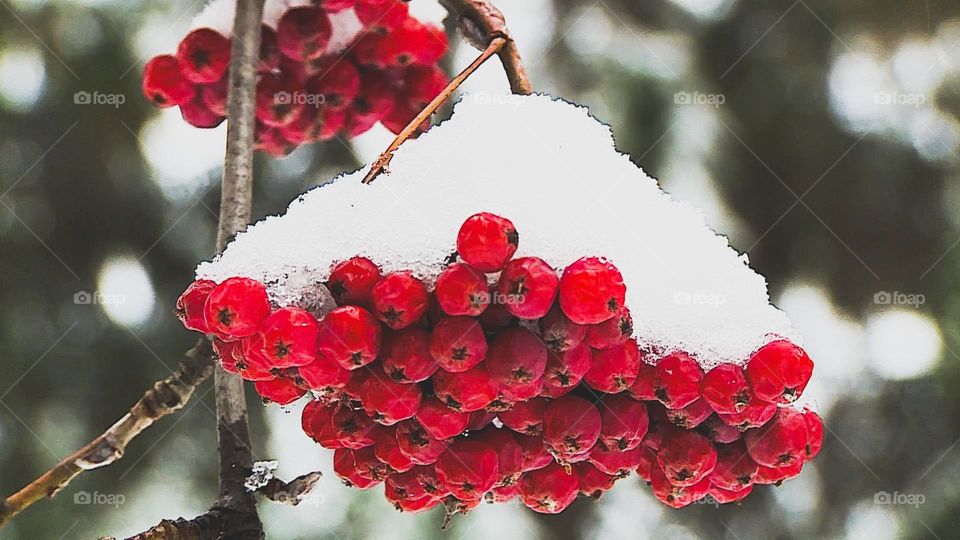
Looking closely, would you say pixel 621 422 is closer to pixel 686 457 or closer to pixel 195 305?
pixel 686 457

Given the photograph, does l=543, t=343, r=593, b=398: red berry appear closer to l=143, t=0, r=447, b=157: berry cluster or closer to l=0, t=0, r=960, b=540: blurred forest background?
l=143, t=0, r=447, b=157: berry cluster

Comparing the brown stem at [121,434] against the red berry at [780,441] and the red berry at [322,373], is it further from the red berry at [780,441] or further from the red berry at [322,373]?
the red berry at [780,441]

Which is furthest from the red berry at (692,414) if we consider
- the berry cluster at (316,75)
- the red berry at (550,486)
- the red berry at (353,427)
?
the berry cluster at (316,75)

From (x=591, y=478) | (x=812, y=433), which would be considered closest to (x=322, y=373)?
(x=591, y=478)

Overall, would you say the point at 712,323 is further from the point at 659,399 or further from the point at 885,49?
the point at 885,49

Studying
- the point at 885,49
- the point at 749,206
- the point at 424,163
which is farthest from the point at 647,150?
the point at 424,163

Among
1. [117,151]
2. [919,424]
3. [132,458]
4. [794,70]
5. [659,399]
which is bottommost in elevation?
[919,424]
